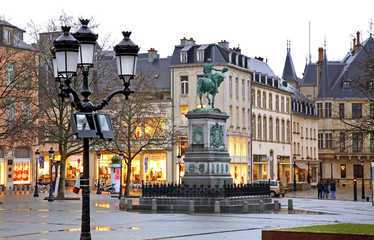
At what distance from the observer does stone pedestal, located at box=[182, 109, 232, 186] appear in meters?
41.2

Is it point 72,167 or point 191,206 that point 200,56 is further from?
point 191,206

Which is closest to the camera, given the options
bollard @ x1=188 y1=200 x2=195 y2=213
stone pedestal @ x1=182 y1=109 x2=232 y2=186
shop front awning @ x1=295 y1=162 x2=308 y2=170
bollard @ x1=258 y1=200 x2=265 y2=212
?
bollard @ x1=188 y1=200 x2=195 y2=213

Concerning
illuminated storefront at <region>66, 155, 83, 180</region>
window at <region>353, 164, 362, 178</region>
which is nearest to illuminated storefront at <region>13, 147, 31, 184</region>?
illuminated storefront at <region>66, 155, 83, 180</region>

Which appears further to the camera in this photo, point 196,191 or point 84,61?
point 196,191

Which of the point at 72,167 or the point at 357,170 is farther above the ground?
the point at 72,167

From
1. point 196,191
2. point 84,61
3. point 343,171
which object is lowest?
point 196,191

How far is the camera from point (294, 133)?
97.9 metres

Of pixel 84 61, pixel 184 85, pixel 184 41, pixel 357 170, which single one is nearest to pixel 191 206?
pixel 84 61

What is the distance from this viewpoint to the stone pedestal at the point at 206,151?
41156 millimetres

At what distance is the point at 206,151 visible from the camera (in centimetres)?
4166

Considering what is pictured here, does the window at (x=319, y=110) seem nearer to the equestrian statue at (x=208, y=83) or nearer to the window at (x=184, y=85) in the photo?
the window at (x=184, y=85)

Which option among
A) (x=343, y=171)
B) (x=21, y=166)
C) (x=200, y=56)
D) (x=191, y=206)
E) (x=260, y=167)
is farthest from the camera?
(x=343, y=171)

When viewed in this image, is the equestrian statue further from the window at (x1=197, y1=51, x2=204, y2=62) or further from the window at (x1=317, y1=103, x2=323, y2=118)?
the window at (x1=317, y1=103, x2=323, y2=118)

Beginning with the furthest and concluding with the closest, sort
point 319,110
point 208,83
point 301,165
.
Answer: point 319,110, point 301,165, point 208,83
